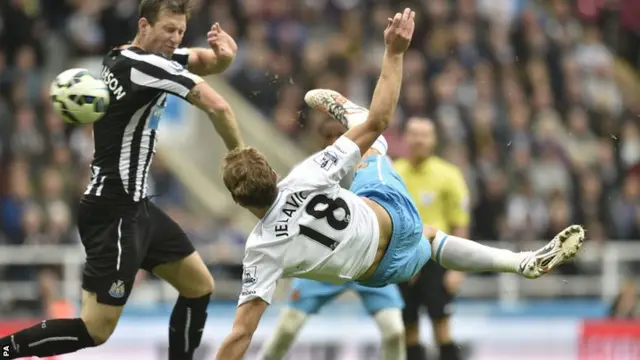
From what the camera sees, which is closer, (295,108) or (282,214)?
(282,214)

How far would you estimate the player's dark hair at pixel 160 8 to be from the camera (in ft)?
25.0

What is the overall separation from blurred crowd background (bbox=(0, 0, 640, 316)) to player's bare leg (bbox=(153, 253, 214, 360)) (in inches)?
206

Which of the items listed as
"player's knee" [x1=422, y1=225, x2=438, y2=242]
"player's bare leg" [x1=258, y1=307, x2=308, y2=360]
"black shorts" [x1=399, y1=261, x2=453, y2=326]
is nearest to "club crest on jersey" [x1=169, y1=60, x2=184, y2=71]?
"player's knee" [x1=422, y1=225, x2=438, y2=242]

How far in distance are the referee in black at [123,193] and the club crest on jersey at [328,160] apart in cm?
70

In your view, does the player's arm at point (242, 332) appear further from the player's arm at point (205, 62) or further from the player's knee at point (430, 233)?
the player's arm at point (205, 62)

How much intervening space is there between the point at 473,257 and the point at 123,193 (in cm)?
205

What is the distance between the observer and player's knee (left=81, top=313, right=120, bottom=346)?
25.3ft

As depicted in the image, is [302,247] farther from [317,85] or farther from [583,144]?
[583,144]

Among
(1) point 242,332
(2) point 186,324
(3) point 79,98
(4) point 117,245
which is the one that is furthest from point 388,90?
(2) point 186,324

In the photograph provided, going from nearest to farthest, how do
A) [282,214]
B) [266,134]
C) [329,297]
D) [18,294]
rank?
[282,214]
[329,297]
[18,294]
[266,134]

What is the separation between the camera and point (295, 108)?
48.2 feet

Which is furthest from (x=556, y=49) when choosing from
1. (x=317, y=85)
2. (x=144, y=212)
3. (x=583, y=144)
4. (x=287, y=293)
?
(x=144, y=212)

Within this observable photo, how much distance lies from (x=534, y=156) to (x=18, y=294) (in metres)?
5.90

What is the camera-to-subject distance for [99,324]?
7.74 meters
